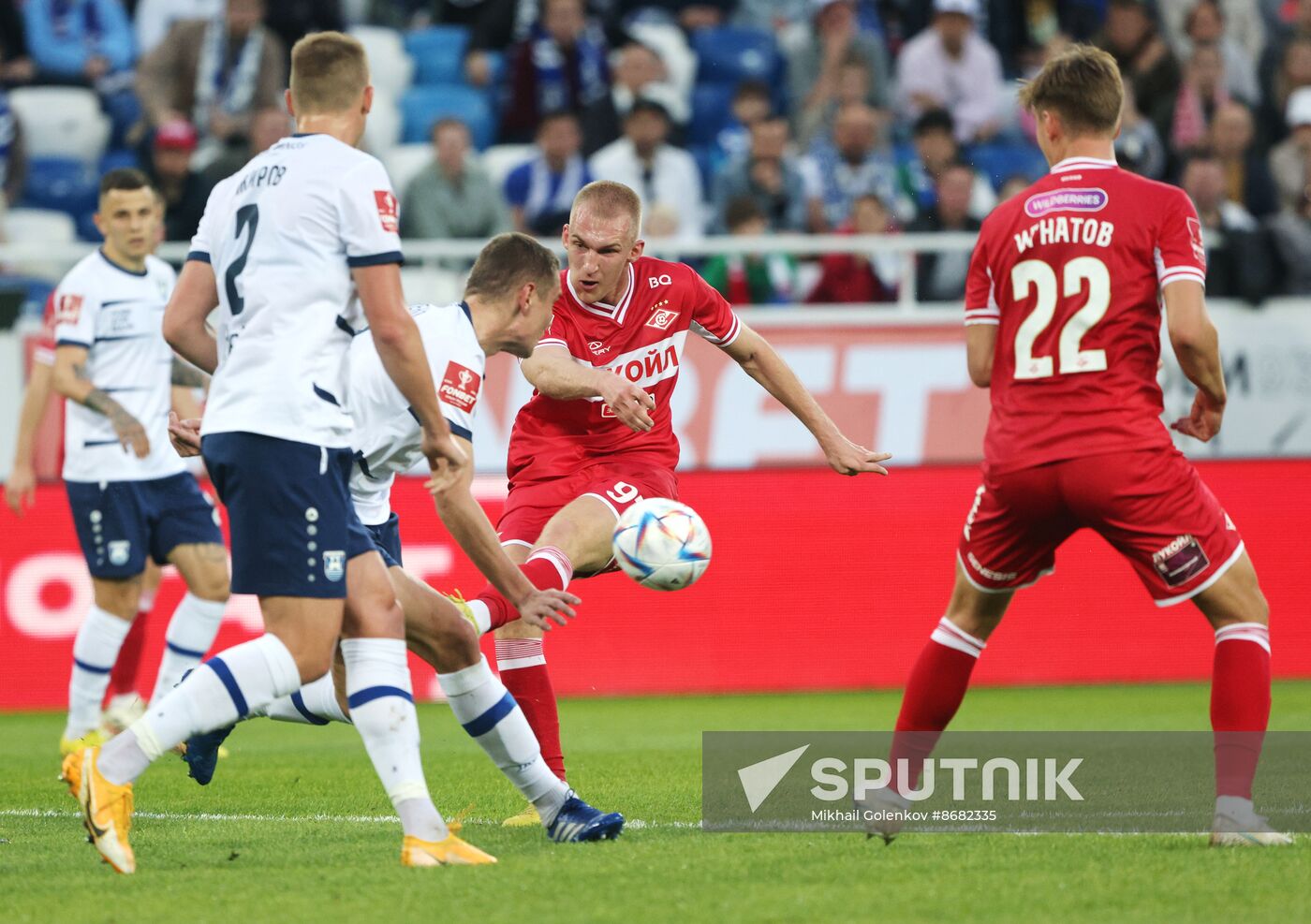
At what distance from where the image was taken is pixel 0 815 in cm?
665

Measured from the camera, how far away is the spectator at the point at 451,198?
44.0 ft

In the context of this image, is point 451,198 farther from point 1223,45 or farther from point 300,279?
point 300,279

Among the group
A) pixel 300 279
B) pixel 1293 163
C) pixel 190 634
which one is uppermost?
pixel 1293 163

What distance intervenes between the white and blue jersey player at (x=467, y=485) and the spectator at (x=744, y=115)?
8841 millimetres

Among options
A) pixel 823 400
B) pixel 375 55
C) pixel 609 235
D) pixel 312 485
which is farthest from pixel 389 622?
pixel 375 55

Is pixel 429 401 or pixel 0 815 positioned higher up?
pixel 429 401

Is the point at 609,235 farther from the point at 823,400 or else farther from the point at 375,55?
the point at 375,55

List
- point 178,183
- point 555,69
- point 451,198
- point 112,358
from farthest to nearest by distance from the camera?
point 555,69 → point 451,198 → point 178,183 → point 112,358

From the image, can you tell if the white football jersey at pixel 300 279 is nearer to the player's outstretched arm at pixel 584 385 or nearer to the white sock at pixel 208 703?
the white sock at pixel 208 703

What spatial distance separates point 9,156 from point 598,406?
897 cm

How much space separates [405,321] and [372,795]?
2766mm

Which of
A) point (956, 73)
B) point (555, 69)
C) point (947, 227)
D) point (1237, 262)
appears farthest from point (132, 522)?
point (956, 73)

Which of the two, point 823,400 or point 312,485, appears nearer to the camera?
point 312,485

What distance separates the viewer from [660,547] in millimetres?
6035
